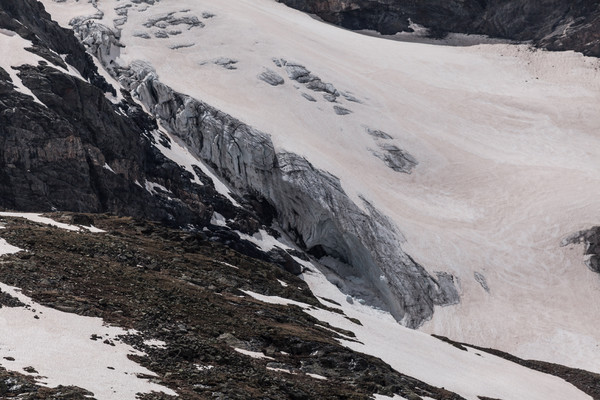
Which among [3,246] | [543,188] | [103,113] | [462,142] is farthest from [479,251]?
[3,246]

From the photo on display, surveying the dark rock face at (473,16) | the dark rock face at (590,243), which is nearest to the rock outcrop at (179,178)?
the dark rock face at (590,243)

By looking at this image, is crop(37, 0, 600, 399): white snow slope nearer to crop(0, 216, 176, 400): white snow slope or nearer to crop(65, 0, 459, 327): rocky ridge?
crop(65, 0, 459, 327): rocky ridge

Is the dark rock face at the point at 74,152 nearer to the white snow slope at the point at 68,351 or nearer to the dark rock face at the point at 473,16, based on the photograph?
the white snow slope at the point at 68,351

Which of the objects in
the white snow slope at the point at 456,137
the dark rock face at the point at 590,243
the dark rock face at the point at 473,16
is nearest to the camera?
the white snow slope at the point at 456,137

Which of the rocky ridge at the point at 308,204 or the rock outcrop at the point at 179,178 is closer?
the rock outcrop at the point at 179,178

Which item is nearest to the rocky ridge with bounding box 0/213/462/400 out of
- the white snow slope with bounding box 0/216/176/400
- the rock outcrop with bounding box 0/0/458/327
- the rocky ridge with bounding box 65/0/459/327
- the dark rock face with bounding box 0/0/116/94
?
the white snow slope with bounding box 0/216/176/400

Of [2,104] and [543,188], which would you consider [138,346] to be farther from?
[543,188]
